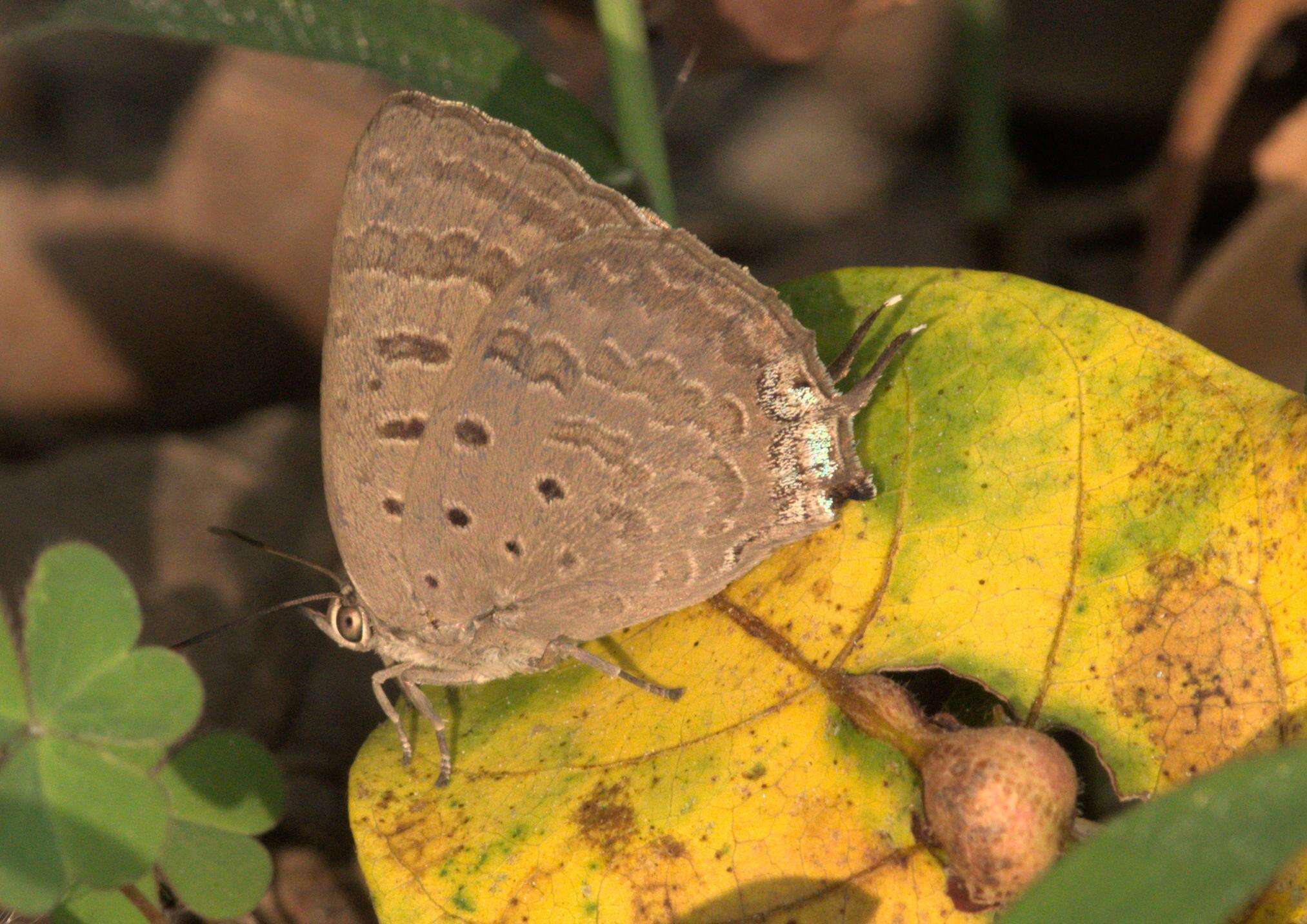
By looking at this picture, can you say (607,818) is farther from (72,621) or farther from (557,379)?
(72,621)

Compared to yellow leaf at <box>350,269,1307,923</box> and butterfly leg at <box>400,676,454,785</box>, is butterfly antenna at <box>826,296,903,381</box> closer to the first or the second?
yellow leaf at <box>350,269,1307,923</box>

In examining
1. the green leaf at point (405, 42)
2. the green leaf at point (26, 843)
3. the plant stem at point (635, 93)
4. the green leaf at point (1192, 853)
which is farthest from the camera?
the plant stem at point (635, 93)

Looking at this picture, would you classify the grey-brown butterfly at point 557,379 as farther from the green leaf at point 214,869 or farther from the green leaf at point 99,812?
the green leaf at point 99,812

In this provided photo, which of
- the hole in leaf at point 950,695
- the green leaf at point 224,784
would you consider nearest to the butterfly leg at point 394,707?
the green leaf at point 224,784

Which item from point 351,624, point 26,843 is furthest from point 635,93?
point 26,843

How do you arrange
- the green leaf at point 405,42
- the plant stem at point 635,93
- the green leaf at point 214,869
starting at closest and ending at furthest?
the green leaf at point 214,869
the green leaf at point 405,42
the plant stem at point 635,93

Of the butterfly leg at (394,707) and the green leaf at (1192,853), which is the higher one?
the green leaf at (1192,853)

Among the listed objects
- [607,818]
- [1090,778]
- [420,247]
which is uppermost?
[420,247]
